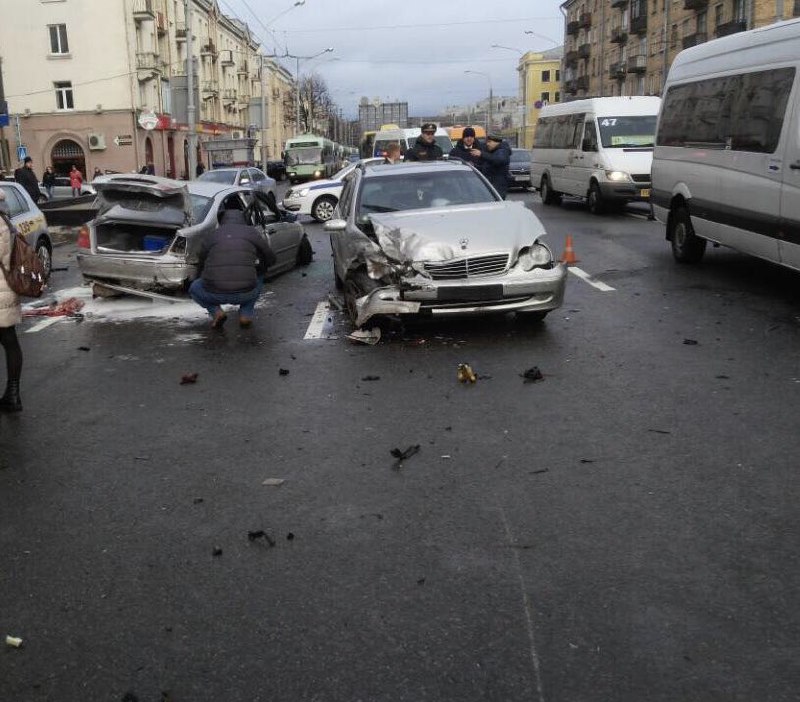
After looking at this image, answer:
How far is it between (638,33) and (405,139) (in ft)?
127

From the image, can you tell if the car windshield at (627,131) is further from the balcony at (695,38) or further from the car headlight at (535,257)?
the balcony at (695,38)

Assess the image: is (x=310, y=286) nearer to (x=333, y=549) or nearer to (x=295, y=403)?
(x=295, y=403)

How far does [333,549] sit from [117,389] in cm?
365

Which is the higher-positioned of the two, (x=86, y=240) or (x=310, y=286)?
(x=86, y=240)

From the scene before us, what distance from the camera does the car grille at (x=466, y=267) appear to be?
8109 millimetres

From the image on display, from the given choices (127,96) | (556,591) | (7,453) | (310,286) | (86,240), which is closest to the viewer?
(556,591)

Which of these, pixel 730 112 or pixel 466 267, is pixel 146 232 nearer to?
pixel 466 267

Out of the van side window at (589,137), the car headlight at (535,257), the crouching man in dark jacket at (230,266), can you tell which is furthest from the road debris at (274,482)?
the van side window at (589,137)

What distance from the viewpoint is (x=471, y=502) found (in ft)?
14.4

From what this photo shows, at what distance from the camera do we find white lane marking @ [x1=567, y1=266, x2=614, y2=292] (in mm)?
10945

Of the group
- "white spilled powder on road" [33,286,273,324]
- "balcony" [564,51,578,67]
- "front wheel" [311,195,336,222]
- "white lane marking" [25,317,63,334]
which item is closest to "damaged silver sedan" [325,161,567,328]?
"white spilled powder on road" [33,286,273,324]

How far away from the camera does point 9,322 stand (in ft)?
20.3

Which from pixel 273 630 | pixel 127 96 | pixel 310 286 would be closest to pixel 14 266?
pixel 273 630

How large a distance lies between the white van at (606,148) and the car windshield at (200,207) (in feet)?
37.2
